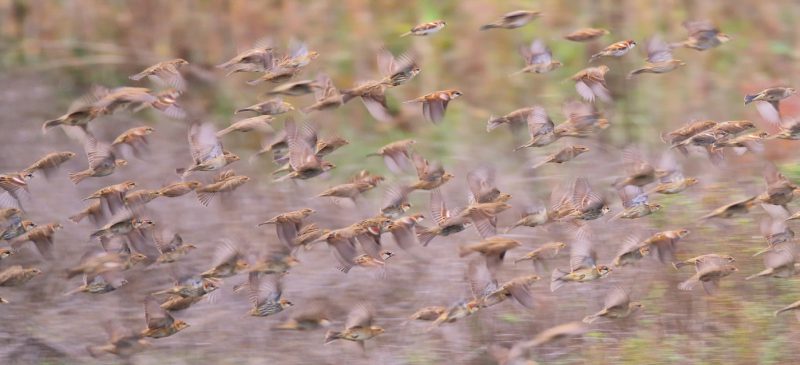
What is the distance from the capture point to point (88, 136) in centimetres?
589

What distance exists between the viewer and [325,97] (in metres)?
5.73

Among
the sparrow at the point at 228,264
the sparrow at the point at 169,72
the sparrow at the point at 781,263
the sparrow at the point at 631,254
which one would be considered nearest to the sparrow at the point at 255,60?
the sparrow at the point at 169,72

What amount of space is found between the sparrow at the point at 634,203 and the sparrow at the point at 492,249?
505 millimetres

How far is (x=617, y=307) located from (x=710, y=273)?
0.40m

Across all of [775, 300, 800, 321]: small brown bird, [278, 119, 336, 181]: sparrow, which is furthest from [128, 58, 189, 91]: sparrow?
[775, 300, 800, 321]: small brown bird

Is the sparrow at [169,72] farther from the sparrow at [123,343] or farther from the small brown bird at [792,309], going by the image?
the small brown bird at [792,309]

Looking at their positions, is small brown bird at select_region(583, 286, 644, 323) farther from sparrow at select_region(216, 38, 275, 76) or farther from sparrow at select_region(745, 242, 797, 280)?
sparrow at select_region(216, 38, 275, 76)

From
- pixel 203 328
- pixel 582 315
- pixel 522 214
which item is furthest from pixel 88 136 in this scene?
pixel 582 315

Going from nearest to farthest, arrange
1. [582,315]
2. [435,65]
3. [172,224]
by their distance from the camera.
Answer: [582,315] → [172,224] → [435,65]

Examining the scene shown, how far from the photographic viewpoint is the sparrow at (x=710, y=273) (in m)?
5.85

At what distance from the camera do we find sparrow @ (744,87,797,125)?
19.1 ft

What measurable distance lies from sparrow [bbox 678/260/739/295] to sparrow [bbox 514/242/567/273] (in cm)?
55

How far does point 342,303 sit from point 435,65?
225 centimetres

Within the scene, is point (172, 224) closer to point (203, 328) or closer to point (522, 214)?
point (203, 328)
